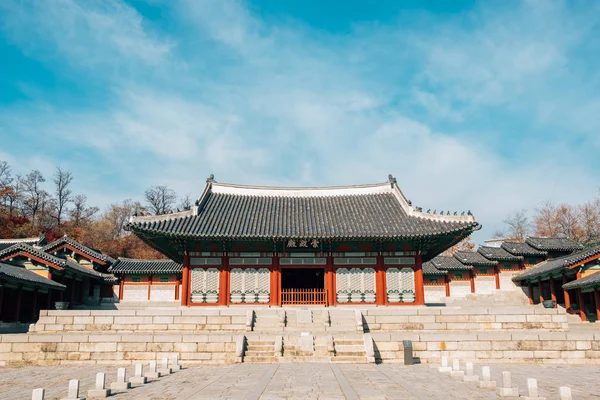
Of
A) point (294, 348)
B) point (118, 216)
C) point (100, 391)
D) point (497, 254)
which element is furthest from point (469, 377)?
point (118, 216)

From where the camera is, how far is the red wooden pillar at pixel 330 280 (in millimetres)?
25777

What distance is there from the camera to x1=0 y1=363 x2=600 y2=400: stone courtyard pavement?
10.5 metres

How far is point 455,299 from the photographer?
5144cm

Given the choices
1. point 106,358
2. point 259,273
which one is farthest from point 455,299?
point 106,358

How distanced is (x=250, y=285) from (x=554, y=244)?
41.0 meters

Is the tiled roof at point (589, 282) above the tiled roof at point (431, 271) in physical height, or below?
below

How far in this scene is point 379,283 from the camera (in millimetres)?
25875

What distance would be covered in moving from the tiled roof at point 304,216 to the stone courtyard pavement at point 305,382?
996 cm

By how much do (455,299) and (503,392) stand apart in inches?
1742

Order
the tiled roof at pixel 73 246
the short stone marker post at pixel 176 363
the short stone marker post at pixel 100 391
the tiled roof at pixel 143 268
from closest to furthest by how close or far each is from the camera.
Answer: the short stone marker post at pixel 100 391
the short stone marker post at pixel 176 363
the tiled roof at pixel 73 246
the tiled roof at pixel 143 268

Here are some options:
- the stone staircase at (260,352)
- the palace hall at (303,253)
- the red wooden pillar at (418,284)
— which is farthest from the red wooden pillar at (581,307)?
the stone staircase at (260,352)

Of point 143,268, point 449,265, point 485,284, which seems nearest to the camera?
point 143,268

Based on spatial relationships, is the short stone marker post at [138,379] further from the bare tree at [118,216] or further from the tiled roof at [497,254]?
the bare tree at [118,216]

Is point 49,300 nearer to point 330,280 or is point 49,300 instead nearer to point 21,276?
point 21,276
